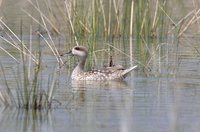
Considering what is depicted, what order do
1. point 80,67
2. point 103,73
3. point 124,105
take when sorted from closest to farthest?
point 124,105
point 103,73
point 80,67

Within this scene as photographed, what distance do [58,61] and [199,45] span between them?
3699 millimetres

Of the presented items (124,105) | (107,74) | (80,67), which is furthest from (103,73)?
(124,105)

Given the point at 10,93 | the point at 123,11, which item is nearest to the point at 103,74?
the point at 10,93

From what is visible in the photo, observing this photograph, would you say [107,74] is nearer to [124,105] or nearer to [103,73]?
[103,73]

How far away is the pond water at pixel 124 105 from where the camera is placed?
985cm

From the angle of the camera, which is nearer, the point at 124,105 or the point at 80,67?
the point at 124,105

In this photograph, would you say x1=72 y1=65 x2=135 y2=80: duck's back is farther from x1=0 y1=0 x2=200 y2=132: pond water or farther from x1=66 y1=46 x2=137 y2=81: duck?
x1=0 y1=0 x2=200 y2=132: pond water

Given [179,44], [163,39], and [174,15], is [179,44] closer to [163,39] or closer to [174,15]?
[163,39]

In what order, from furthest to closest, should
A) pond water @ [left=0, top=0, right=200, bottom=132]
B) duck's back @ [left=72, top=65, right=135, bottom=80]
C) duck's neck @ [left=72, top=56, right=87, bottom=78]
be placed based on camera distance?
duck's neck @ [left=72, top=56, right=87, bottom=78], duck's back @ [left=72, top=65, right=135, bottom=80], pond water @ [left=0, top=0, right=200, bottom=132]

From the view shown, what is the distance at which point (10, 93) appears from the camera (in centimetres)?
1105

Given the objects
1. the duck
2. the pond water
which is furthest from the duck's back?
the pond water

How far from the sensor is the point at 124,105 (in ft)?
36.5

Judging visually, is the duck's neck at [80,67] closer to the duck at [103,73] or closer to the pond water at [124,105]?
the duck at [103,73]

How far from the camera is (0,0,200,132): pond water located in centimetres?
985
